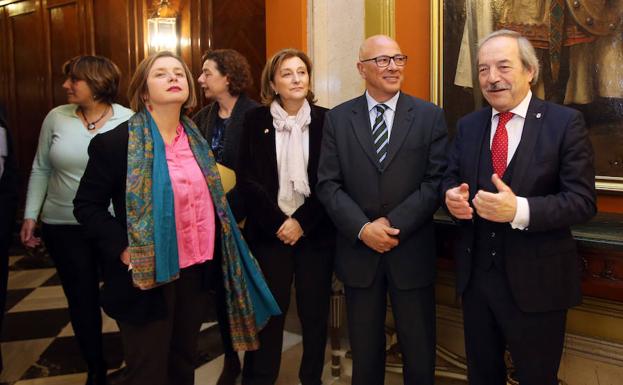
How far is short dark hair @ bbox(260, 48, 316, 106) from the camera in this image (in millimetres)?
2525

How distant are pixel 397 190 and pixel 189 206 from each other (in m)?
0.83

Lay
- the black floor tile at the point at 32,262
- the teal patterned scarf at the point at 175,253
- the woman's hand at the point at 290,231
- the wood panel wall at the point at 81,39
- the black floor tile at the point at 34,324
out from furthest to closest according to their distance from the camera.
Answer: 1. the black floor tile at the point at 32,262
2. the wood panel wall at the point at 81,39
3. the black floor tile at the point at 34,324
4. the woman's hand at the point at 290,231
5. the teal patterned scarf at the point at 175,253

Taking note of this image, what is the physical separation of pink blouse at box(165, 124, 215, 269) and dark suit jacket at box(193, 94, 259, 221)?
42 centimetres

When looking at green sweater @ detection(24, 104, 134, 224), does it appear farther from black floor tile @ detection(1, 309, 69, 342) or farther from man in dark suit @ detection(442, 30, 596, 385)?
man in dark suit @ detection(442, 30, 596, 385)

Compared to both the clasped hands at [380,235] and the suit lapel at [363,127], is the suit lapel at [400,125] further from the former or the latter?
the clasped hands at [380,235]

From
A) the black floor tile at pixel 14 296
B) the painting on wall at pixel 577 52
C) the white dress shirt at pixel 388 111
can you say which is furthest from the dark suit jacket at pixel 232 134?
the black floor tile at pixel 14 296

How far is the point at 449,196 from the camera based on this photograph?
1.85m

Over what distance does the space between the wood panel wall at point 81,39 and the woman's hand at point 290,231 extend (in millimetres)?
2446

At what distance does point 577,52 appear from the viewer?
101 inches

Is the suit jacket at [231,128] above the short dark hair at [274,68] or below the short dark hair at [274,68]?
below

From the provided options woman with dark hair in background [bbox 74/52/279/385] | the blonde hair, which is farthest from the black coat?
the blonde hair

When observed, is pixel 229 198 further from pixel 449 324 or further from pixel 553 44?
pixel 553 44

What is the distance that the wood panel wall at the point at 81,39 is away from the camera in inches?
183

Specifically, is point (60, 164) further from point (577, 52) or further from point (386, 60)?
point (577, 52)
